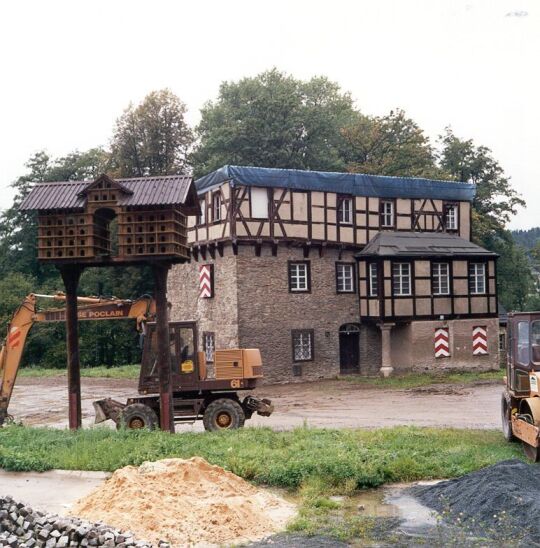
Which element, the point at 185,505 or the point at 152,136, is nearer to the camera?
the point at 185,505

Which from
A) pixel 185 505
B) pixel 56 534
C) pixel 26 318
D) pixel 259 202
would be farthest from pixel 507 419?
pixel 259 202

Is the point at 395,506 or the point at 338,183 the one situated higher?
the point at 338,183

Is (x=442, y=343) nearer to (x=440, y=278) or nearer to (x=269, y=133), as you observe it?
(x=440, y=278)

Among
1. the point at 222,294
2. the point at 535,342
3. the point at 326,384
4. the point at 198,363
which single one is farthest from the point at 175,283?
the point at 535,342

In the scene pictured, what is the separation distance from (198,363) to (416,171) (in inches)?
1236

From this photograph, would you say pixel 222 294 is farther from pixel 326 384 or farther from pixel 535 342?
pixel 535 342

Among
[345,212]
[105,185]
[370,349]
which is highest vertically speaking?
[345,212]

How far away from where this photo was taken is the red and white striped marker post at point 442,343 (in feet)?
117

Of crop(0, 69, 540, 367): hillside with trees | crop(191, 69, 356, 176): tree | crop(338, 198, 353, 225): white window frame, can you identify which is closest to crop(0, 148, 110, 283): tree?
crop(0, 69, 540, 367): hillside with trees

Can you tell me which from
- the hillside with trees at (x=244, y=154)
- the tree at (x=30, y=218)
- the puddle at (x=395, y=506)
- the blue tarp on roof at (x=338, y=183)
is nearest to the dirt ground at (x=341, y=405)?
the puddle at (x=395, y=506)

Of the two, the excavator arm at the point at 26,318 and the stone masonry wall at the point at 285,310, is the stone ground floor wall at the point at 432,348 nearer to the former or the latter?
the stone masonry wall at the point at 285,310

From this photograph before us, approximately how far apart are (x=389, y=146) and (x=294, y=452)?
1486 inches

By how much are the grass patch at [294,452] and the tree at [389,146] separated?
31927 millimetres

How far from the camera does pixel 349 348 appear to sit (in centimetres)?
3591
